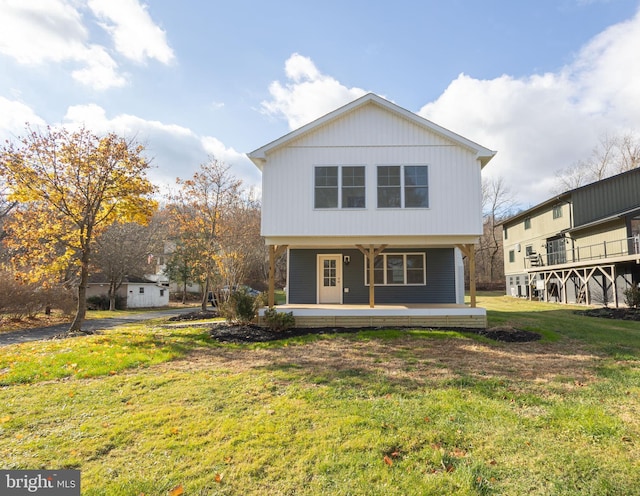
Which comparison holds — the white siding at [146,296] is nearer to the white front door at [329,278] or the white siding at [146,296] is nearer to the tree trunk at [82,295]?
the tree trunk at [82,295]

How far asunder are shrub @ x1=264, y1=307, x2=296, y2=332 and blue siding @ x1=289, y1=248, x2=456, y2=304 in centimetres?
335

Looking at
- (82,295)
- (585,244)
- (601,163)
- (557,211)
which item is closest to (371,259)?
(82,295)

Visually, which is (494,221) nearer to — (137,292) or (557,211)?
(557,211)

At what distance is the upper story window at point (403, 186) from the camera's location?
11430 mm

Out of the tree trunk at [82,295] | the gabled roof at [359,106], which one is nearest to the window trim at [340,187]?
the gabled roof at [359,106]

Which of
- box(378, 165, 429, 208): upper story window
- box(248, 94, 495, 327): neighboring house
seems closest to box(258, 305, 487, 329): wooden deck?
box(248, 94, 495, 327): neighboring house

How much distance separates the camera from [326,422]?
390 cm

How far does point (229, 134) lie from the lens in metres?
13.1

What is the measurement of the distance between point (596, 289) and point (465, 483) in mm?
22267

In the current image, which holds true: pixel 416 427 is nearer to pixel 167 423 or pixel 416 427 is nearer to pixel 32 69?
pixel 167 423

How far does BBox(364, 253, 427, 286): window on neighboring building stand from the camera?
13930 millimetres

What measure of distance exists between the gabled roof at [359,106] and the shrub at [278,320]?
505 centimetres

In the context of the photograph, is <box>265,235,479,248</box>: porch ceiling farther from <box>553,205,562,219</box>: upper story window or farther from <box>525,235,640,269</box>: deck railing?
<box>553,205,562,219</box>: upper story window

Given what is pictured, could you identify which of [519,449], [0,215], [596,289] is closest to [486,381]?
[519,449]
